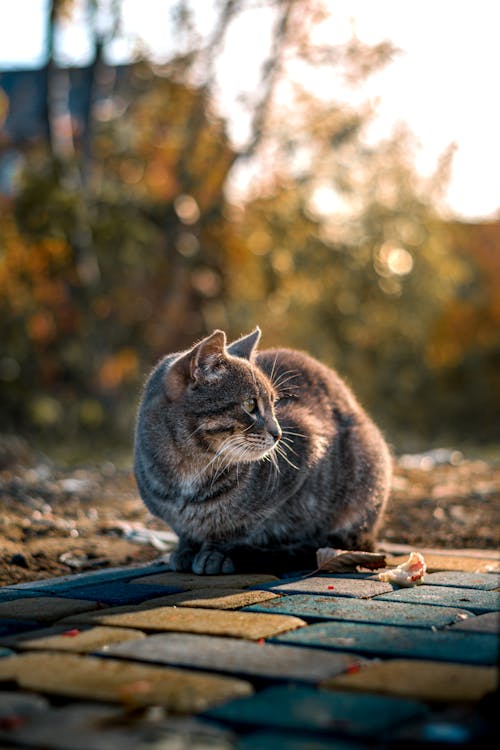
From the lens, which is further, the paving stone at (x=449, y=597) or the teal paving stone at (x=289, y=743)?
the paving stone at (x=449, y=597)

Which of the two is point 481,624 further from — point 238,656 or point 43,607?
point 43,607

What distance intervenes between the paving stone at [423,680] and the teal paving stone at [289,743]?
31cm

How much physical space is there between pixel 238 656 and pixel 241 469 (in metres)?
1.74

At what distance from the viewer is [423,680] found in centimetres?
220

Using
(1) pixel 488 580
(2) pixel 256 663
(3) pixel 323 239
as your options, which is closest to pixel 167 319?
(3) pixel 323 239

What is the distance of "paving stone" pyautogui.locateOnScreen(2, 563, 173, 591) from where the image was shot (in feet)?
12.2

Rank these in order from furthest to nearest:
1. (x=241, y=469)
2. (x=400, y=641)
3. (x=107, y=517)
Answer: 1. (x=107, y=517)
2. (x=241, y=469)
3. (x=400, y=641)

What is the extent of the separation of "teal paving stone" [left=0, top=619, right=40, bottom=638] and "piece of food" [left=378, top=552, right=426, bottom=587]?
54.7 inches

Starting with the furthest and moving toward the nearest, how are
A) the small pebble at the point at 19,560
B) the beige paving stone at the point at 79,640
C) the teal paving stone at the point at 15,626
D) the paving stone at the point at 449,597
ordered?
the small pebble at the point at 19,560, the paving stone at the point at 449,597, the teal paving stone at the point at 15,626, the beige paving stone at the point at 79,640

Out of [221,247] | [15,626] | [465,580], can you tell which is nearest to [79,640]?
[15,626]

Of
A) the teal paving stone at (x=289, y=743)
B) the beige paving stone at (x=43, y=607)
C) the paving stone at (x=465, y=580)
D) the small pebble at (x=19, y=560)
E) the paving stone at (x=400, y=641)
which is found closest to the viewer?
the teal paving stone at (x=289, y=743)

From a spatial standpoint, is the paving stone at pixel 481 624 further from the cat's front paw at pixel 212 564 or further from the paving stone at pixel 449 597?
the cat's front paw at pixel 212 564

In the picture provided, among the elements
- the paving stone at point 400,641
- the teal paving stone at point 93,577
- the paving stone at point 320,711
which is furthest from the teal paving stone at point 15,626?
the paving stone at point 320,711

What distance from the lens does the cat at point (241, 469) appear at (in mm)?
4094
